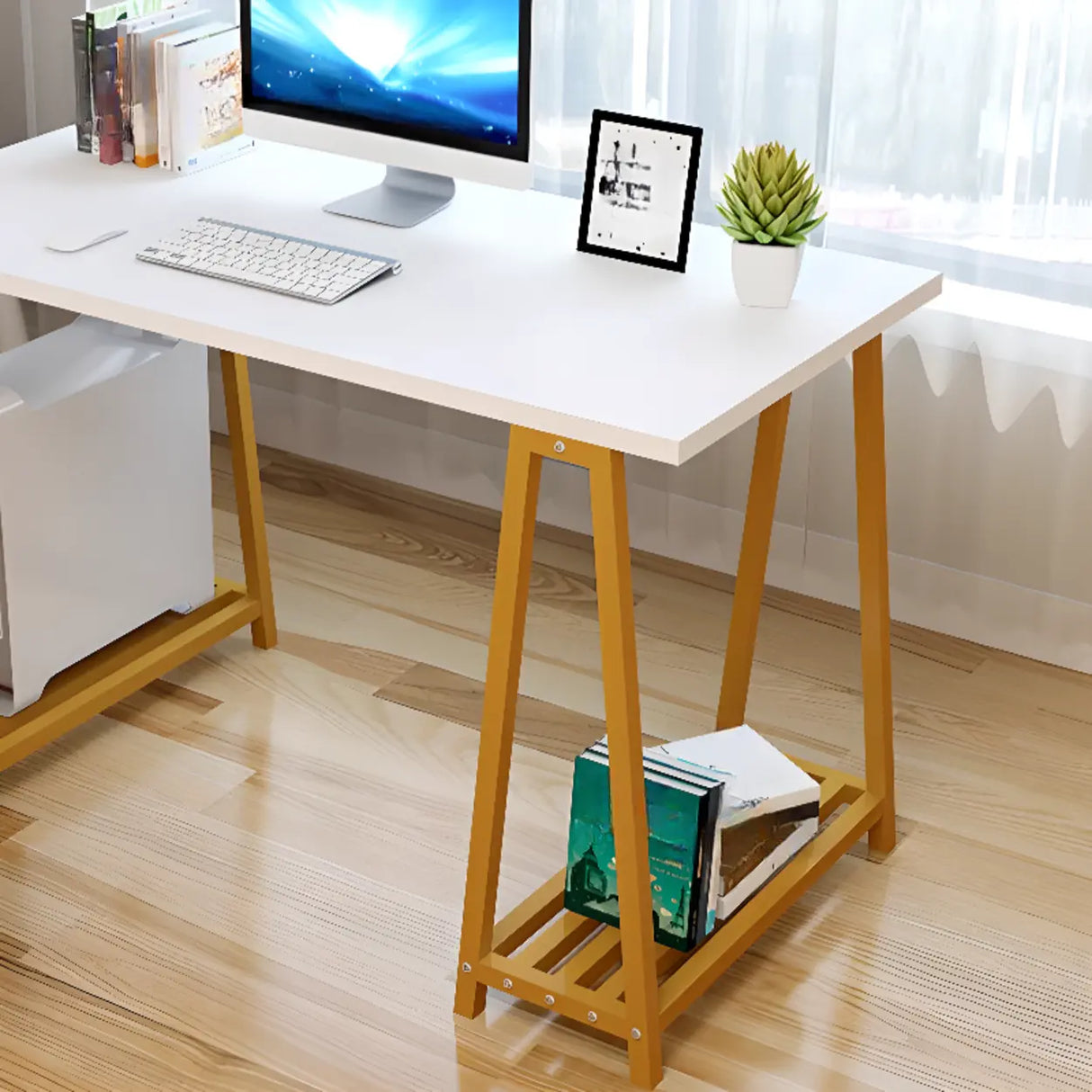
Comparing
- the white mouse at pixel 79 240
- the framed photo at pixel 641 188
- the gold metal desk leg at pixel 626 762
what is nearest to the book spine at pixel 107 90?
the white mouse at pixel 79 240

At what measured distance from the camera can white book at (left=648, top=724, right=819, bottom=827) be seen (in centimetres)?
211

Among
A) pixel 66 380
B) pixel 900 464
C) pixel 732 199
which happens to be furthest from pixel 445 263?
pixel 900 464

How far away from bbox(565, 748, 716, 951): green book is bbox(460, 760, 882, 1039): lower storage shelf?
4 centimetres

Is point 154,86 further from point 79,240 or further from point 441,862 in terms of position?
point 441,862

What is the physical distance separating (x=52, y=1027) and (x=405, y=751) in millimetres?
666

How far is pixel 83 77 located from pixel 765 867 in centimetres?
139

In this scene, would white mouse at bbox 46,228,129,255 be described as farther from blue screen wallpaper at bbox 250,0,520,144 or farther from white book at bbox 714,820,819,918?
white book at bbox 714,820,819,918

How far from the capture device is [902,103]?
8.63 ft

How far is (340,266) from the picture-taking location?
2127 millimetres

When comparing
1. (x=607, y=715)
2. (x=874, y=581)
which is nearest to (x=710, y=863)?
(x=607, y=715)

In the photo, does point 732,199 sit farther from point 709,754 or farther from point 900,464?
point 900,464

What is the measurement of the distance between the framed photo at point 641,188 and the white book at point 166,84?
63 cm

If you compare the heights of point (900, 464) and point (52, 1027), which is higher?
point (900, 464)

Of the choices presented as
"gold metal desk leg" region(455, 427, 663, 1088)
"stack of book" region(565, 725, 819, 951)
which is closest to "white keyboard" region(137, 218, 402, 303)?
"gold metal desk leg" region(455, 427, 663, 1088)
